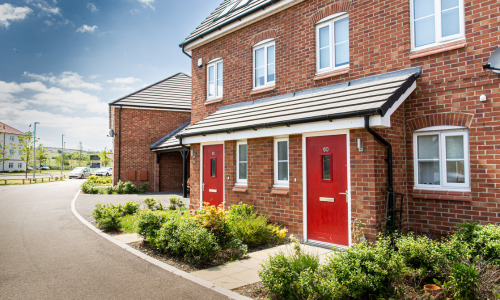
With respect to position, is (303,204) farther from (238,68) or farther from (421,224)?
(238,68)

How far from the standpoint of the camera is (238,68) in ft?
37.8

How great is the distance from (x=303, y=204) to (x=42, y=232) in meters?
7.72

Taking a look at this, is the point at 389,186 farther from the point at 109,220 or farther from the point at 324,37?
the point at 109,220

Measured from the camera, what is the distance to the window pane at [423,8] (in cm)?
705

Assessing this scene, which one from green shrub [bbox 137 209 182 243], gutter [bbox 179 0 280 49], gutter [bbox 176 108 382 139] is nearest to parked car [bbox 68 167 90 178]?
gutter [bbox 179 0 280 49]

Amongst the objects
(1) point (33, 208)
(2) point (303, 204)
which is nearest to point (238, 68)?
(2) point (303, 204)

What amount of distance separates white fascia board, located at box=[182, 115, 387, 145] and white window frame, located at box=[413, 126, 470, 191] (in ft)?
4.94

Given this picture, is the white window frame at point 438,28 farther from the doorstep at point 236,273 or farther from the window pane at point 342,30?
the doorstep at point 236,273

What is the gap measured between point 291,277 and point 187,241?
8.84 feet

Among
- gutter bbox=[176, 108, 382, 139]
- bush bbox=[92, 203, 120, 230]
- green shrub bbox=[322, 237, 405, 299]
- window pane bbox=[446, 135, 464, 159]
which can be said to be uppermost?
gutter bbox=[176, 108, 382, 139]

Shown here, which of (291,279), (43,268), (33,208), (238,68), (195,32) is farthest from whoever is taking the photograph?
(33,208)

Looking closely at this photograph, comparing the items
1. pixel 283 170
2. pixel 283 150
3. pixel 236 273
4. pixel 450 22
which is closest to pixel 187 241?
pixel 236 273

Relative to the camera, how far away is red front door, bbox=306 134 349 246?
23.8 feet

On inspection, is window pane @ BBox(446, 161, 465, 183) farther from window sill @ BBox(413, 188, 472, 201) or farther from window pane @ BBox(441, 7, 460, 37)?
window pane @ BBox(441, 7, 460, 37)
